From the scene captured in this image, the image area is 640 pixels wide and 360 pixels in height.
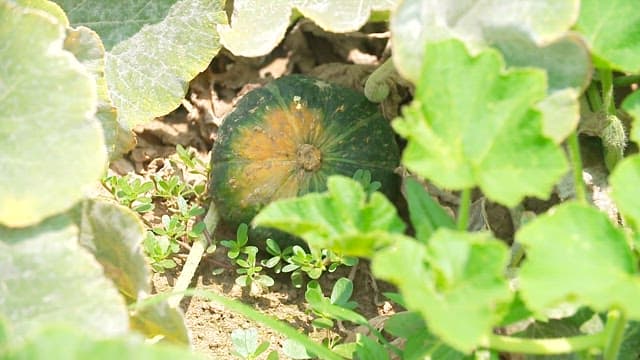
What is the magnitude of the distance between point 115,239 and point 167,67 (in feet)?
2.20

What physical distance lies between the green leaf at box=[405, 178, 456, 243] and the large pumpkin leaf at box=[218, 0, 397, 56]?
0.45 metres

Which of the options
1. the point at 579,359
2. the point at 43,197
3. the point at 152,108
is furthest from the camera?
the point at 152,108

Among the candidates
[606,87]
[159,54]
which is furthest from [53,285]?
[606,87]

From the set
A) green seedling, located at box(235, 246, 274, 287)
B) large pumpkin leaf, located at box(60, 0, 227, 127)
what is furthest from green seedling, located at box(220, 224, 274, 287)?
large pumpkin leaf, located at box(60, 0, 227, 127)

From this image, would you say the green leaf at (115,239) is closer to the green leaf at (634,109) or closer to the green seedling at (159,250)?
the green seedling at (159,250)

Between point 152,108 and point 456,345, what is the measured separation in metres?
1.28

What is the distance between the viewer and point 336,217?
1545mm

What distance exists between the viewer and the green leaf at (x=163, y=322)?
1.77 m

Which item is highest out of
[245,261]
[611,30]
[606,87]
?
[611,30]

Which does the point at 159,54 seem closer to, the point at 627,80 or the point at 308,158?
the point at 308,158

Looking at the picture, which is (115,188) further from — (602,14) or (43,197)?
(602,14)

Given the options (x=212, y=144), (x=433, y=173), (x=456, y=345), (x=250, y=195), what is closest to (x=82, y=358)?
(x=456, y=345)

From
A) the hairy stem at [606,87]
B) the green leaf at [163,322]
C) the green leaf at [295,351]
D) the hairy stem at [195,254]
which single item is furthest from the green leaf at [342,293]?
the hairy stem at [606,87]

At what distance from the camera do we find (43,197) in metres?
1.69
